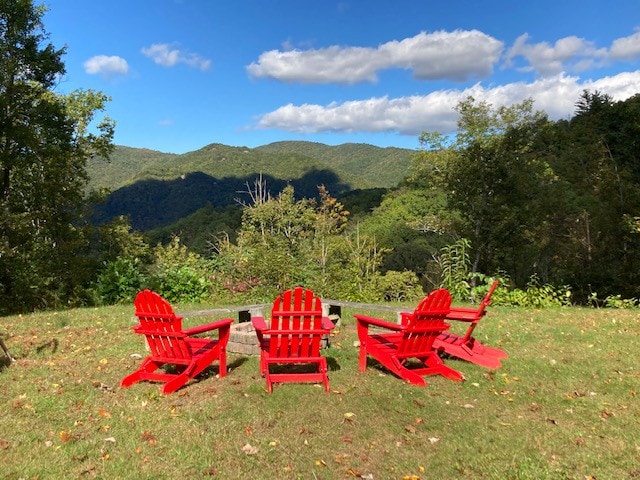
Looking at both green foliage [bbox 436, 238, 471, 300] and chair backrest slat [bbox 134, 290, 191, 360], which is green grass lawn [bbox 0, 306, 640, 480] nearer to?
chair backrest slat [bbox 134, 290, 191, 360]

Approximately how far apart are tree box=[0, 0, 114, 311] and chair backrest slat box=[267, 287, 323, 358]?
9.91 metres

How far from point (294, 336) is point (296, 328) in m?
0.08

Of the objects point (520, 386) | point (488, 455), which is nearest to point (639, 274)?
point (520, 386)

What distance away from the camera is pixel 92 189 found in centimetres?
1825

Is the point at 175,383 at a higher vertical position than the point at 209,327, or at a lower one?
lower

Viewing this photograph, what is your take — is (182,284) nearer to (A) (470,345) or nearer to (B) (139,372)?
(B) (139,372)

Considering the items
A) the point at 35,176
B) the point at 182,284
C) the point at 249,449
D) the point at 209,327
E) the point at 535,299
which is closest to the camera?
the point at 249,449

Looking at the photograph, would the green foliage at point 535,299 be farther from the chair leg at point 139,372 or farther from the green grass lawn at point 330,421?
the chair leg at point 139,372

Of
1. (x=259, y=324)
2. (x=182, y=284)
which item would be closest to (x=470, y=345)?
(x=259, y=324)

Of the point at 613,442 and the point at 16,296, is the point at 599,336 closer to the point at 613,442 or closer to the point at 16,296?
the point at 613,442

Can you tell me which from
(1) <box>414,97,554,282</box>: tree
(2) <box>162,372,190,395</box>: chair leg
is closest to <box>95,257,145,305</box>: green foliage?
(2) <box>162,372,190,395</box>: chair leg

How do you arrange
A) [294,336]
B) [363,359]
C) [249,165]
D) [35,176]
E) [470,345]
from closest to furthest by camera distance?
[294,336] → [363,359] → [470,345] → [35,176] → [249,165]

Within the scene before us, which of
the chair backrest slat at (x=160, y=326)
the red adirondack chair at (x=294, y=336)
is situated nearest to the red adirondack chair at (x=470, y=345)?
the red adirondack chair at (x=294, y=336)

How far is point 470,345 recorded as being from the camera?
5805mm
